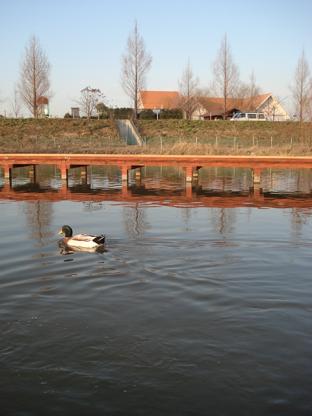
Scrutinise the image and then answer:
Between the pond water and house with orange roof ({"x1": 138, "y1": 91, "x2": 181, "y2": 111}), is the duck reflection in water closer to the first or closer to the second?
the pond water

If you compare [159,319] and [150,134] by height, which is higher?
[150,134]

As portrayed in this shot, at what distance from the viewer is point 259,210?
612 inches

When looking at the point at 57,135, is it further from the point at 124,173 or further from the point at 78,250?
the point at 78,250

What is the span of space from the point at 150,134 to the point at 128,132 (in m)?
2.29

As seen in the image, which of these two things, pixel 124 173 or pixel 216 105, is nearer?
pixel 124 173

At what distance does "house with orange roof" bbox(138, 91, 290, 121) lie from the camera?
67.1 metres

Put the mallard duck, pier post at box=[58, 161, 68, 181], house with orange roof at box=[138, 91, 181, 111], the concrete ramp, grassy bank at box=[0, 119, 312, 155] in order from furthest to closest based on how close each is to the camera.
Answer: house with orange roof at box=[138, 91, 181, 111] < the concrete ramp < grassy bank at box=[0, 119, 312, 155] < pier post at box=[58, 161, 68, 181] < the mallard duck

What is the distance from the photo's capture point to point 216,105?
229ft

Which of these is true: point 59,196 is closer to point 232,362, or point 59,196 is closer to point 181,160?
point 181,160

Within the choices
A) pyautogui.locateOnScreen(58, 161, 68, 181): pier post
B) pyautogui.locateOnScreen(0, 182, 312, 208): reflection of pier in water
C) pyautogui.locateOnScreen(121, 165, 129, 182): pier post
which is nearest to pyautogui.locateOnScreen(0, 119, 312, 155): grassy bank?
pyautogui.locateOnScreen(58, 161, 68, 181): pier post

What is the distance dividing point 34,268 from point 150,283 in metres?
2.26

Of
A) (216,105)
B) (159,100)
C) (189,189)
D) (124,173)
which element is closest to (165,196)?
(189,189)

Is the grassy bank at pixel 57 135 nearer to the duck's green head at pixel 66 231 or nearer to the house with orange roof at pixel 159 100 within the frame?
the house with orange roof at pixel 159 100

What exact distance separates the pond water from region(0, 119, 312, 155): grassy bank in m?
27.1
